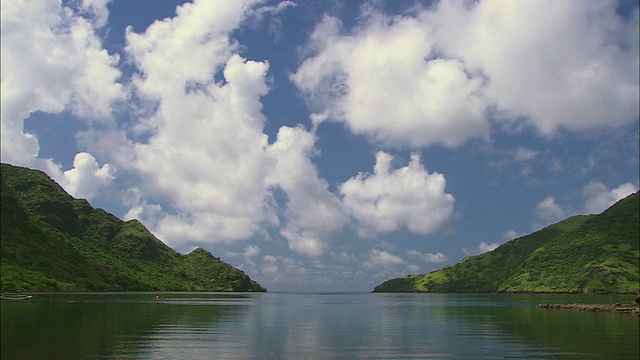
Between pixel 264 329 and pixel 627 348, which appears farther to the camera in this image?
pixel 264 329

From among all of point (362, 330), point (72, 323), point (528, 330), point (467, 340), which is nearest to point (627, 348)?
point (467, 340)

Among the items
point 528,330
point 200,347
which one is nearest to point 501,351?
point 528,330

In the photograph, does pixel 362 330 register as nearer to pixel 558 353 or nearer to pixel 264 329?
pixel 264 329

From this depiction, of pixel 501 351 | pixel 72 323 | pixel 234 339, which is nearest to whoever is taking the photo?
pixel 501 351

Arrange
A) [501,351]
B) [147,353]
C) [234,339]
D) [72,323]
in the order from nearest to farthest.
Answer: [147,353] → [501,351] → [234,339] → [72,323]

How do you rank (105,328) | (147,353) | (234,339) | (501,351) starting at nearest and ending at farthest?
(147,353), (501,351), (234,339), (105,328)

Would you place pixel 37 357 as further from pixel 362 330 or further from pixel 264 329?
pixel 362 330

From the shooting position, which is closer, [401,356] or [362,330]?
[401,356]

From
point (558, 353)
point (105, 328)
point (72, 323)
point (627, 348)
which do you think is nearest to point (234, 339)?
point (105, 328)

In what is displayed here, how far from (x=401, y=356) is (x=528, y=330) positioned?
39.5 metres

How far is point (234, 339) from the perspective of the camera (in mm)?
64312

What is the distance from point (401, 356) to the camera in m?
50.3

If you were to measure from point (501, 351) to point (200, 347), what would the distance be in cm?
3453

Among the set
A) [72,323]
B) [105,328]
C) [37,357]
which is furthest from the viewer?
[72,323]
